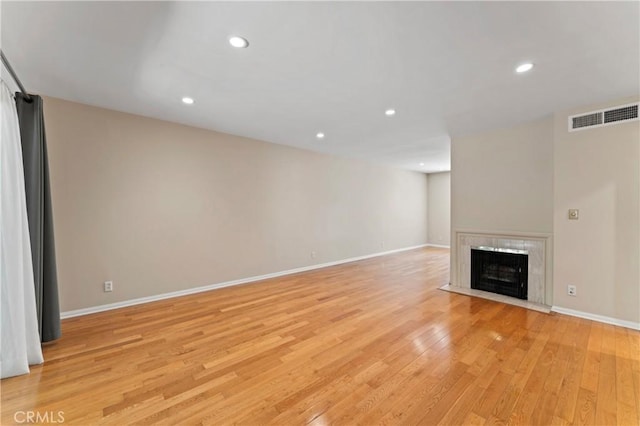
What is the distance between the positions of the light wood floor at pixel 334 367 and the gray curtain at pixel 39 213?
1.07 ft

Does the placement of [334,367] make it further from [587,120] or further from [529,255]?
[587,120]

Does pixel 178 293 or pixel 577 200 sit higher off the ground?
pixel 577 200

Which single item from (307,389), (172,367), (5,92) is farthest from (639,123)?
(5,92)

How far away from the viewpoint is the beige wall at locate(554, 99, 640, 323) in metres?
2.90

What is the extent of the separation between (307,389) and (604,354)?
2.72 m

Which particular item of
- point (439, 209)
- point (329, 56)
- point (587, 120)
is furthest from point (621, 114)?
point (439, 209)

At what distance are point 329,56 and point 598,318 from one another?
13.9ft

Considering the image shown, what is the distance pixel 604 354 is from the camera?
2350 millimetres

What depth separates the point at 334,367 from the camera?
2162 mm

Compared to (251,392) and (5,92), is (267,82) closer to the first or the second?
(5,92)

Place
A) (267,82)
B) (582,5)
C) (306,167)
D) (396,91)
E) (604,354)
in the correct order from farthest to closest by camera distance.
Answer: (306,167)
(396,91)
(267,82)
(604,354)
(582,5)

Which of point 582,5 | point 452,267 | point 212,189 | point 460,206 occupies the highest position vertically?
point 582,5

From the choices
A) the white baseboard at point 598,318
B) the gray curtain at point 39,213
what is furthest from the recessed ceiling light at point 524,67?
the gray curtain at point 39,213
